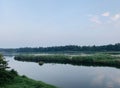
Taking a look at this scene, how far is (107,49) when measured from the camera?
176 m

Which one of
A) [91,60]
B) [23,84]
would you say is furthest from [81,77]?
[91,60]

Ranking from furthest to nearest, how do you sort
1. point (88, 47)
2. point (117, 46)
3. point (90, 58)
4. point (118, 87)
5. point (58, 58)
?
point (88, 47)
point (117, 46)
point (58, 58)
point (90, 58)
point (118, 87)

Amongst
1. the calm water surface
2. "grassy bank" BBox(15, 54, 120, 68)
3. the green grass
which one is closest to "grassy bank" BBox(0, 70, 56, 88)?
the green grass

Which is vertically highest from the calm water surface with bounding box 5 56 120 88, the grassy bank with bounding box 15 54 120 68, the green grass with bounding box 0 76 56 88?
the grassy bank with bounding box 15 54 120 68

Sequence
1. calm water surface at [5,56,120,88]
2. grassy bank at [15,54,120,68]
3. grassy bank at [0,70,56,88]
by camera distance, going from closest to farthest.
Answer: grassy bank at [0,70,56,88], calm water surface at [5,56,120,88], grassy bank at [15,54,120,68]

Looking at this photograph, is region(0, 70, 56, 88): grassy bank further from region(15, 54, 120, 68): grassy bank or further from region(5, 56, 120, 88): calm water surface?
region(15, 54, 120, 68): grassy bank

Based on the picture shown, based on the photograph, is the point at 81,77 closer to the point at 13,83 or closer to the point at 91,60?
the point at 13,83

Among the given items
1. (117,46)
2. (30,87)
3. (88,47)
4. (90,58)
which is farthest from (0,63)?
(88,47)

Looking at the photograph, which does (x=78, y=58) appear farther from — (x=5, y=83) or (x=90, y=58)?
(x=5, y=83)

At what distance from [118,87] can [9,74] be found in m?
16.2

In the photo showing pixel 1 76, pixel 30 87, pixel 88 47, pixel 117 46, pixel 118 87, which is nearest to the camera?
pixel 30 87

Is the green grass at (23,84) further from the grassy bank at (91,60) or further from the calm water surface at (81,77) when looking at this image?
the grassy bank at (91,60)

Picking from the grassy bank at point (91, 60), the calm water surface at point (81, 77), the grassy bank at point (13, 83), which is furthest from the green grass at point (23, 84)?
the grassy bank at point (91, 60)

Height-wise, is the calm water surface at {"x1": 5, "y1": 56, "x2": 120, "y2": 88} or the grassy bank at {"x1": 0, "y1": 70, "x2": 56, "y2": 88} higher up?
the grassy bank at {"x1": 0, "y1": 70, "x2": 56, "y2": 88}
